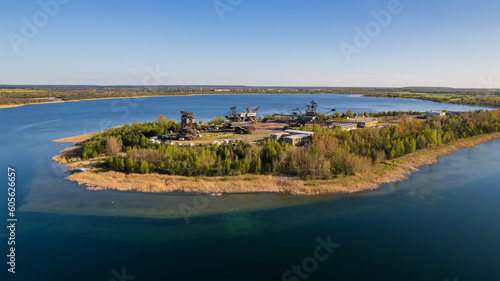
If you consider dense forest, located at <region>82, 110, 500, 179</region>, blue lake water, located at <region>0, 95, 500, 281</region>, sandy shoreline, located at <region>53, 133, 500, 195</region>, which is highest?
dense forest, located at <region>82, 110, 500, 179</region>

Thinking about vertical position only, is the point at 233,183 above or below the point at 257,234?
above

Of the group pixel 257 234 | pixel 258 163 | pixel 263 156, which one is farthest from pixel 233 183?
pixel 257 234

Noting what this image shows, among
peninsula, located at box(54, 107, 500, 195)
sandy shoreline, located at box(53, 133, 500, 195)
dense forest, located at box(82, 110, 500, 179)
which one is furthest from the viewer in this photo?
dense forest, located at box(82, 110, 500, 179)

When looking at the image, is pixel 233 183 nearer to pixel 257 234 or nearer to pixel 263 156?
pixel 263 156

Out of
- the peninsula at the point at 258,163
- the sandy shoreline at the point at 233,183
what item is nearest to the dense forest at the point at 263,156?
the peninsula at the point at 258,163

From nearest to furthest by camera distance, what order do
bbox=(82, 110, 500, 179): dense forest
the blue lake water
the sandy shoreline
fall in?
1. the blue lake water
2. the sandy shoreline
3. bbox=(82, 110, 500, 179): dense forest

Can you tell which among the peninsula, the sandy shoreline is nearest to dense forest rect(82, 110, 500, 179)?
the peninsula

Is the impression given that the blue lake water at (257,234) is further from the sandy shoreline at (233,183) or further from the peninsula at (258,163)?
the peninsula at (258,163)

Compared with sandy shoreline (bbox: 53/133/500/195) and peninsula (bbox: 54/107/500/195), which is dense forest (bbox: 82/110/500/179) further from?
sandy shoreline (bbox: 53/133/500/195)

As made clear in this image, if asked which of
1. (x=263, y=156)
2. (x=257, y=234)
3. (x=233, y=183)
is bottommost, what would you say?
(x=257, y=234)
